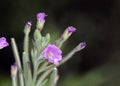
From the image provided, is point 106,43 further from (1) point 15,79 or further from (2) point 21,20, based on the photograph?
(1) point 15,79

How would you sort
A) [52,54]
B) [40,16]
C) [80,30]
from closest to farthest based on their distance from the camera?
[52,54], [40,16], [80,30]

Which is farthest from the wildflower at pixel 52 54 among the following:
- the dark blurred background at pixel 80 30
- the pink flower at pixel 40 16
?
the dark blurred background at pixel 80 30

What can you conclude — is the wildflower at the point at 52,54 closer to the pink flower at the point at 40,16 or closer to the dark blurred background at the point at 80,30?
the pink flower at the point at 40,16

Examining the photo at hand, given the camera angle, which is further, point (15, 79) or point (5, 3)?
point (5, 3)

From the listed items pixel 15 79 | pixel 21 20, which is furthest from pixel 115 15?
pixel 15 79

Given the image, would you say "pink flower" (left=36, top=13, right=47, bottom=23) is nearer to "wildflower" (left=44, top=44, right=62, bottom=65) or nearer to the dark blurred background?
"wildflower" (left=44, top=44, right=62, bottom=65)

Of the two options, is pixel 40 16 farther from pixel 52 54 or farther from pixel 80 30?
pixel 80 30

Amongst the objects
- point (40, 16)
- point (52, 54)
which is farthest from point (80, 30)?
point (52, 54)
